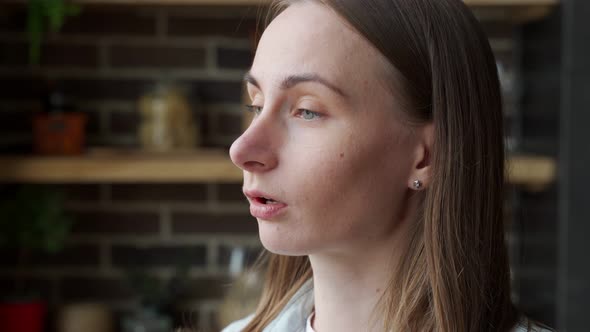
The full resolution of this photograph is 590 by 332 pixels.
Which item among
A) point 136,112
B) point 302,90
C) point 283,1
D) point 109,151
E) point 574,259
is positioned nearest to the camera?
point 302,90

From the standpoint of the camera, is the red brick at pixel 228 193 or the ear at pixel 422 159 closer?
the ear at pixel 422 159

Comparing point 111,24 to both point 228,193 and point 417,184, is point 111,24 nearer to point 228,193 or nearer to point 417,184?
point 228,193

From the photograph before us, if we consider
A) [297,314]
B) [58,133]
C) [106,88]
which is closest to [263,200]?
[297,314]

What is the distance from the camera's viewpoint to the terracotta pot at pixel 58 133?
1.90 meters

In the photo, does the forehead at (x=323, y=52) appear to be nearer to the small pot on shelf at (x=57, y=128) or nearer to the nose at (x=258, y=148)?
the nose at (x=258, y=148)

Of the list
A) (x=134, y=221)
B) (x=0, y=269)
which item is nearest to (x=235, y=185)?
(x=134, y=221)

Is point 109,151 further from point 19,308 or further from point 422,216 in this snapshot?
point 422,216

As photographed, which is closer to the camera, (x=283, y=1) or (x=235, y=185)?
(x=283, y=1)

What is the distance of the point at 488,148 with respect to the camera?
2.77ft

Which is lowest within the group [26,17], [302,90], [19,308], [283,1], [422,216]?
[19,308]

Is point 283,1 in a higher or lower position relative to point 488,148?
higher

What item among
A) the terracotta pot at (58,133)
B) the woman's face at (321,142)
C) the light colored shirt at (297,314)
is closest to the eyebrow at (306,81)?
the woman's face at (321,142)

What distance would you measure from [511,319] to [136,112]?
139 centimetres

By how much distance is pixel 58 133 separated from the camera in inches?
74.9
